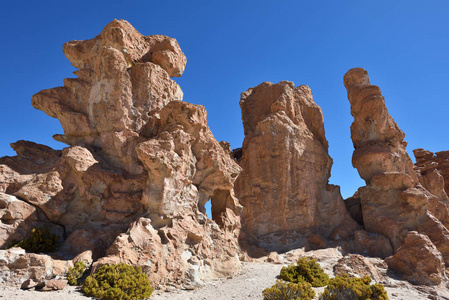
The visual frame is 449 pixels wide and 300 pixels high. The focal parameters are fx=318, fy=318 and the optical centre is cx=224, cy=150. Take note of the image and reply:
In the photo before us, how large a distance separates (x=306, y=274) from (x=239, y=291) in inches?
148

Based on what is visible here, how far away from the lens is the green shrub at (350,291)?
11070 mm

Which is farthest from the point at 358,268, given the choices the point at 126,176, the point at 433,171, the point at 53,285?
the point at 433,171

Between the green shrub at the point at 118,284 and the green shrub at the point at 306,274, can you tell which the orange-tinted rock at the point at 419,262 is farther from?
the green shrub at the point at 118,284

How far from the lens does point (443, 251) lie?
1983 centimetres

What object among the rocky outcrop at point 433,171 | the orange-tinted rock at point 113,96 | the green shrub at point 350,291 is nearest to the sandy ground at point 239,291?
the green shrub at point 350,291

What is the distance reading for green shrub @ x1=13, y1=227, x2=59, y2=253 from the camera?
13.2 meters

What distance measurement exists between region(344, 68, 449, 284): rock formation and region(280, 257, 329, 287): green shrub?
5.91 meters

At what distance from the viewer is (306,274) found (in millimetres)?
14969

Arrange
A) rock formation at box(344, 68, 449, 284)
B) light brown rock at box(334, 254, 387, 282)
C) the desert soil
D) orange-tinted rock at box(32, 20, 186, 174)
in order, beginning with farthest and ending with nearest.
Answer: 1. rock formation at box(344, 68, 449, 284)
2. orange-tinted rock at box(32, 20, 186, 174)
3. light brown rock at box(334, 254, 387, 282)
4. the desert soil

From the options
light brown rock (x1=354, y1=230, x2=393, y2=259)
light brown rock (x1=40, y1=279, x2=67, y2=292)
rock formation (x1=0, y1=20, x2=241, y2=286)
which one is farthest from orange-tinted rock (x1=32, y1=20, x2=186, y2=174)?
light brown rock (x1=354, y1=230, x2=393, y2=259)

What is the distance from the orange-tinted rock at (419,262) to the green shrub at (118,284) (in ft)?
45.3

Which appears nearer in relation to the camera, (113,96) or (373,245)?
(113,96)

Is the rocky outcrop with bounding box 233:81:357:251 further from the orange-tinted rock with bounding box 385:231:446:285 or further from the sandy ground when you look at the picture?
the orange-tinted rock with bounding box 385:231:446:285

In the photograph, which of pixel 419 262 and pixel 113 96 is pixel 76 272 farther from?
pixel 419 262
